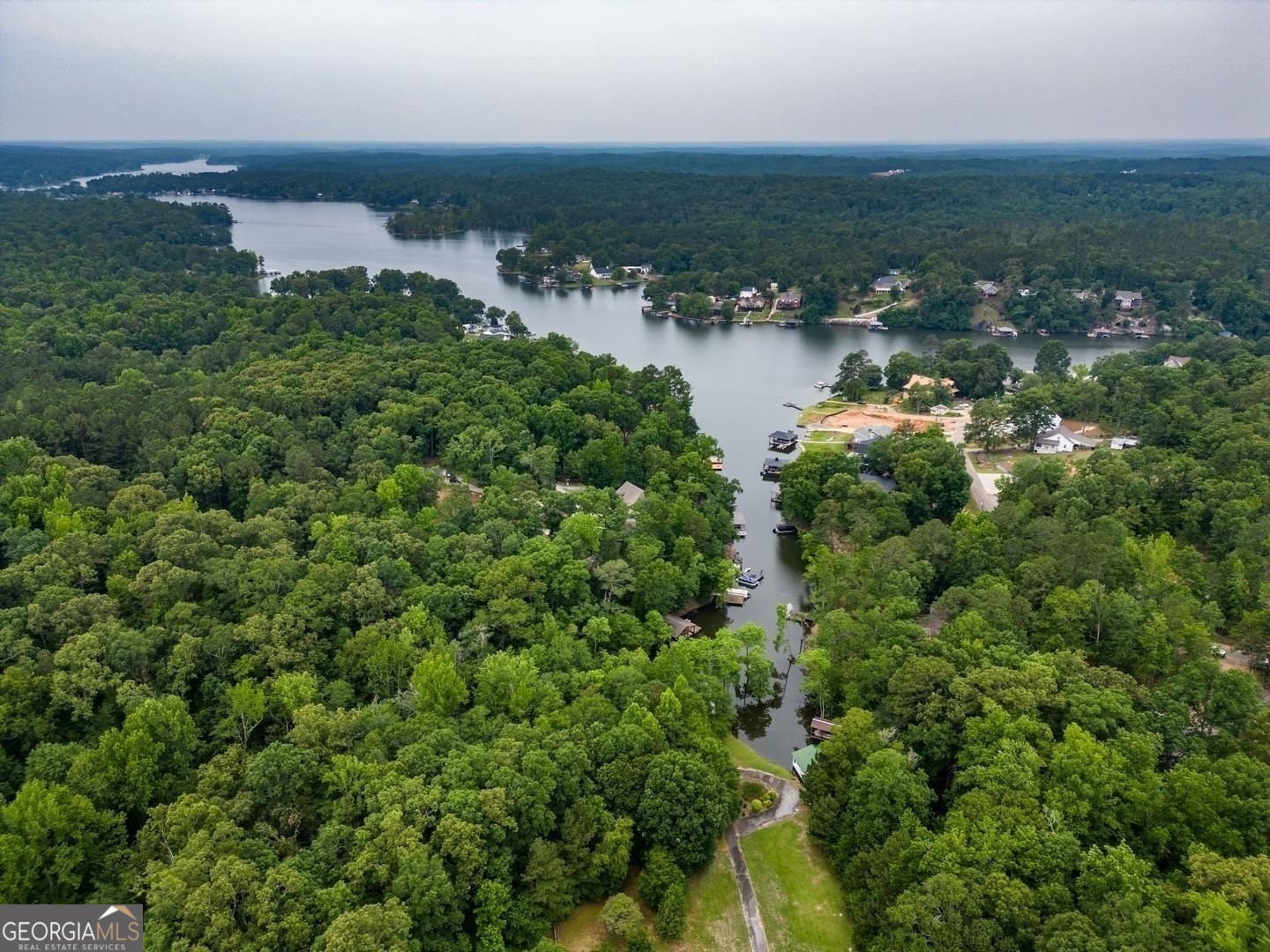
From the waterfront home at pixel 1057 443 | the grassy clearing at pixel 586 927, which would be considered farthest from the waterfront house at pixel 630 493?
the waterfront home at pixel 1057 443

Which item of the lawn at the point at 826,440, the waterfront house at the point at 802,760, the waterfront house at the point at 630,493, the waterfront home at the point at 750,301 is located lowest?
the waterfront house at the point at 802,760

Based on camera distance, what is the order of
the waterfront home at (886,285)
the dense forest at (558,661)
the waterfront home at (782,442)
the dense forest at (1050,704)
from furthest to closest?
the waterfront home at (886,285), the waterfront home at (782,442), the dense forest at (558,661), the dense forest at (1050,704)

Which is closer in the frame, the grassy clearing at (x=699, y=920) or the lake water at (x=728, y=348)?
the grassy clearing at (x=699, y=920)

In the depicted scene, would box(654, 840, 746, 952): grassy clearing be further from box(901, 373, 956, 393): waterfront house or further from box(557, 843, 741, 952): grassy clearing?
box(901, 373, 956, 393): waterfront house

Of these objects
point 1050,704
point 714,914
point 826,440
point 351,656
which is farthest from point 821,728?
point 826,440

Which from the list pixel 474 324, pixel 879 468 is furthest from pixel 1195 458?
pixel 474 324

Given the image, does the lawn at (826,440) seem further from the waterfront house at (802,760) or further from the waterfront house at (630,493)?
the waterfront house at (802,760)

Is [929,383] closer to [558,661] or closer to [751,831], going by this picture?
[558,661]
